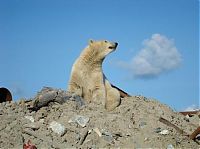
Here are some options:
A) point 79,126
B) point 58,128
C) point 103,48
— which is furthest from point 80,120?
point 103,48

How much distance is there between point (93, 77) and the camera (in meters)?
7.78

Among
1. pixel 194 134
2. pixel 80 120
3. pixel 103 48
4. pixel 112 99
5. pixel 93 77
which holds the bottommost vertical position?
pixel 194 134

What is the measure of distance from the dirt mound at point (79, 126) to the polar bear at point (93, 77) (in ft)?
1.06

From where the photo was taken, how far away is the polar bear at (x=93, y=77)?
7648mm

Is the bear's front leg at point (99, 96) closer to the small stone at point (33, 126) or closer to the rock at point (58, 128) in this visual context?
the rock at point (58, 128)

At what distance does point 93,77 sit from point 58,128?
167cm

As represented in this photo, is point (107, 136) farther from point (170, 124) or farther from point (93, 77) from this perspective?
point (93, 77)

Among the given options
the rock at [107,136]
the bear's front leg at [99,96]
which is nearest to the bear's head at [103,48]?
the bear's front leg at [99,96]

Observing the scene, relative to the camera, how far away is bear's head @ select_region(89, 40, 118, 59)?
7.81 meters

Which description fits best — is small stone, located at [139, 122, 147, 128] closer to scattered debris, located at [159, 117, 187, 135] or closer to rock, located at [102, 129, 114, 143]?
scattered debris, located at [159, 117, 187, 135]

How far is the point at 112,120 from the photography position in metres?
6.83

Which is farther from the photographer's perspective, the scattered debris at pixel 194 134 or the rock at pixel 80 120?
the scattered debris at pixel 194 134

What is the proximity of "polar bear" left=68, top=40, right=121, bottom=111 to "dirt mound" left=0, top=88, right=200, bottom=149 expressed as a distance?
32cm

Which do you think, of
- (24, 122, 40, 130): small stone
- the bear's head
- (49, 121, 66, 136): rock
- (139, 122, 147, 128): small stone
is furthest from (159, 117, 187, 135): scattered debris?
(24, 122, 40, 130): small stone
